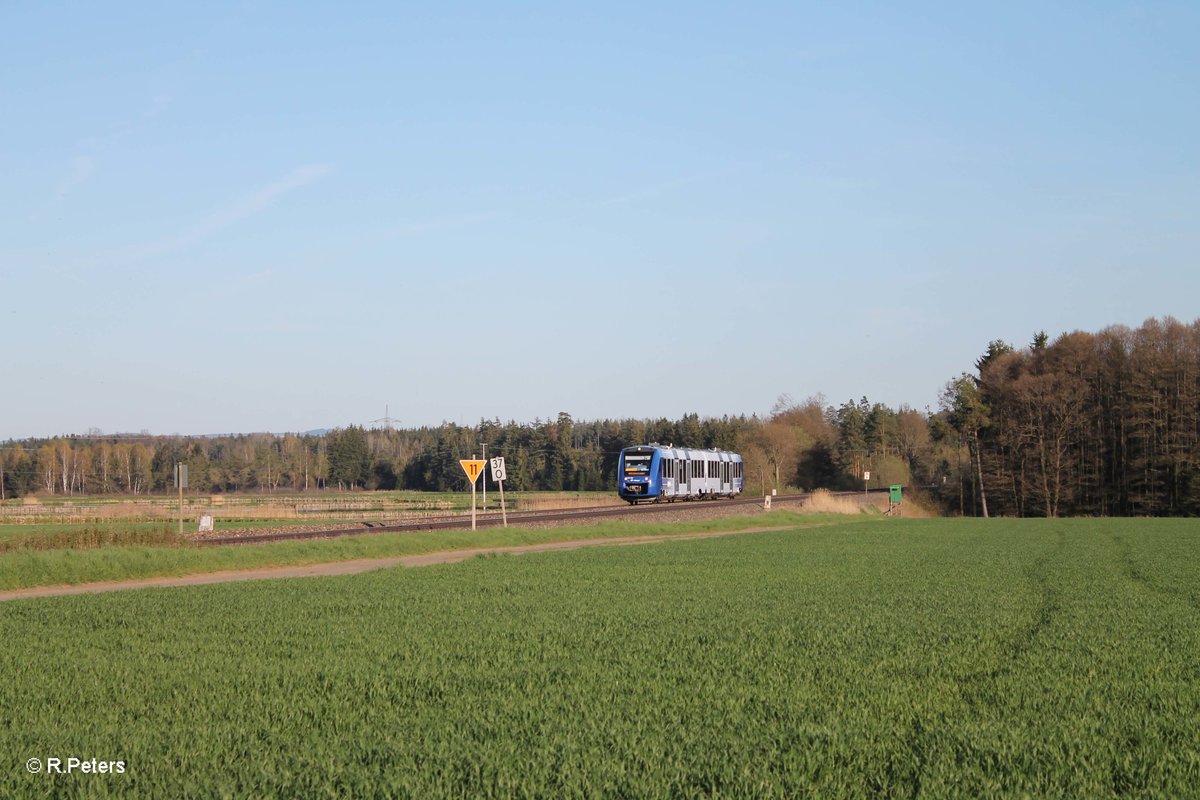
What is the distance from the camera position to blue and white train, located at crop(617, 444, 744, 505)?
210ft

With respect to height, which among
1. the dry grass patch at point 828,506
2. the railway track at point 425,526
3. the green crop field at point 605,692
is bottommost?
the dry grass patch at point 828,506

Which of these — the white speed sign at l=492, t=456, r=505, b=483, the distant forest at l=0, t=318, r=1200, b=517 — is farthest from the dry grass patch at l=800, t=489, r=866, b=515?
the white speed sign at l=492, t=456, r=505, b=483

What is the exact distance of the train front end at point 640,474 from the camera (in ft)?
210

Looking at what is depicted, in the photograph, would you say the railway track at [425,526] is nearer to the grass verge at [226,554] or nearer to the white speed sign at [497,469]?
the white speed sign at [497,469]

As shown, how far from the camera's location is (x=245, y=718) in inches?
363

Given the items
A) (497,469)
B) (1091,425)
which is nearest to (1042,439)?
(1091,425)

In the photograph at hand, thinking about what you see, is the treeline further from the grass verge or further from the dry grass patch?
the grass verge

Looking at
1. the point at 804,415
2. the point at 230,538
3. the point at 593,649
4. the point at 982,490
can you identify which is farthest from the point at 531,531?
the point at 804,415

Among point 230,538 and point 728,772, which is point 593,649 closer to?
point 728,772

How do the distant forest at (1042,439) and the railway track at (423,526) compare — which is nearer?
the railway track at (423,526)

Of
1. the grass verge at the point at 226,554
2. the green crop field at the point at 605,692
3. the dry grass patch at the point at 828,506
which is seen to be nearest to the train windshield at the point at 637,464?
the dry grass patch at the point at 828,506

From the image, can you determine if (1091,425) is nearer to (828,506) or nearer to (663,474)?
(828,506)

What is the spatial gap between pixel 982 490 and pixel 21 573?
7626 cm

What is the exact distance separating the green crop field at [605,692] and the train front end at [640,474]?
1676 inches
